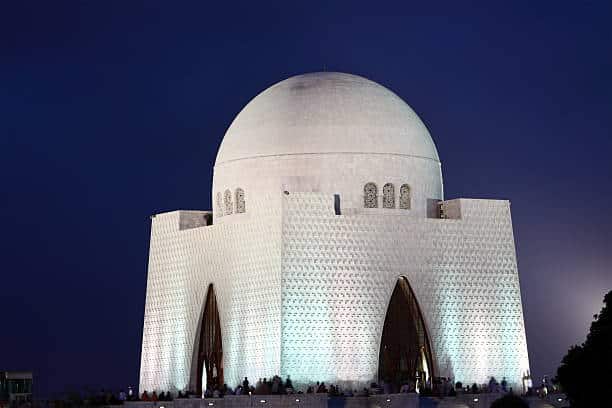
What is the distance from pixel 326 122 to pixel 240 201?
12.4 feet

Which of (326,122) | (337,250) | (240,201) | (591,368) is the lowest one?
(591,368)

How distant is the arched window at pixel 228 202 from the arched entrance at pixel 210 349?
2402mm

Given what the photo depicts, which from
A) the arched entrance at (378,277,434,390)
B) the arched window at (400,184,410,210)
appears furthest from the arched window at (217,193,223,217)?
the arched entrance at (378,277,434,390)

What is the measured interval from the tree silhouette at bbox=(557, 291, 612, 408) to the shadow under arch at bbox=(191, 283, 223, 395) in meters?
16.0

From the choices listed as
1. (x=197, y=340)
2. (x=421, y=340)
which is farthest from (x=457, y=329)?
(x=197, y=340)

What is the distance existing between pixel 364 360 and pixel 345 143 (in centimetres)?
658

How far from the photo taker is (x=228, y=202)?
164 ft

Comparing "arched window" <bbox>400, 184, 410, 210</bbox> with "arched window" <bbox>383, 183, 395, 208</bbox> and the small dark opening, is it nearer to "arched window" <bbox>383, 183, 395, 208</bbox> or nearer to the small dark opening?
"arched window" <bbox>383, 183, 395, 208</bbox>

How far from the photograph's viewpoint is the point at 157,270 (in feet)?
173

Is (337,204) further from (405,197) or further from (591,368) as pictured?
(591,368)

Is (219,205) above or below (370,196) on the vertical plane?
above

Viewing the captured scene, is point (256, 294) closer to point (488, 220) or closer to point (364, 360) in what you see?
point (364, 360)

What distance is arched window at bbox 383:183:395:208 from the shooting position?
48.8 metres

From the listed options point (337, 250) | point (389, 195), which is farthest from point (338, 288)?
point (389, 195)
